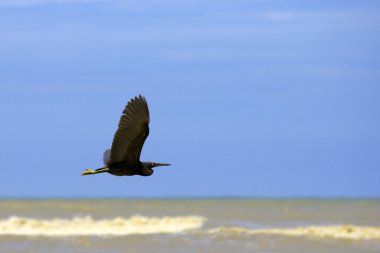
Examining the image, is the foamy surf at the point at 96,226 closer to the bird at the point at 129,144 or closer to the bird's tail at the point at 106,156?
the bird's tail at the point at 106,156

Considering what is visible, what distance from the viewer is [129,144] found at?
27.5 ft

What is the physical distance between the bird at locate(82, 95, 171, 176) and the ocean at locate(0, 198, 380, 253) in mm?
9242

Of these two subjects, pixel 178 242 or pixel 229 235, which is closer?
pixel 178 242

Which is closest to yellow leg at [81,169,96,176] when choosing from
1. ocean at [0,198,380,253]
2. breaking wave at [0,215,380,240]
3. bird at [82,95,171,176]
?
bird at [82,95,171,176]

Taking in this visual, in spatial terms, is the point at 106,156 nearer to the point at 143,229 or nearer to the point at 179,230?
the point at 179,230

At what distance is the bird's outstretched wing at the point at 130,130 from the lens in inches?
324

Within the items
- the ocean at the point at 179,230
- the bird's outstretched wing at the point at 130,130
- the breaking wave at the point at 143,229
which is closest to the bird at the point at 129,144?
the bird's outstretched wing at the point at 130,130

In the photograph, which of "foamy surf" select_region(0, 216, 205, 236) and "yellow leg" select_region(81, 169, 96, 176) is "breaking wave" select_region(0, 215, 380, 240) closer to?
"foamy surf" select_region(0, 216, 205, 236)

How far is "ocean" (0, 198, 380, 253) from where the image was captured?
18.6m

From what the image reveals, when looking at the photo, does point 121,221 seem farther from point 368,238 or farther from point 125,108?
point 125,108

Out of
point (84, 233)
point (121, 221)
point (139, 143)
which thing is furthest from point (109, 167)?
point (121, 221)

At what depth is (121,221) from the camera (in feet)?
80.1

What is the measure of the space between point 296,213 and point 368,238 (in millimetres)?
7647

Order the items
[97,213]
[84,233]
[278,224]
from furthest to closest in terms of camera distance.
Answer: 1. [97,213]
2. [278,224]
3. [84,233]
